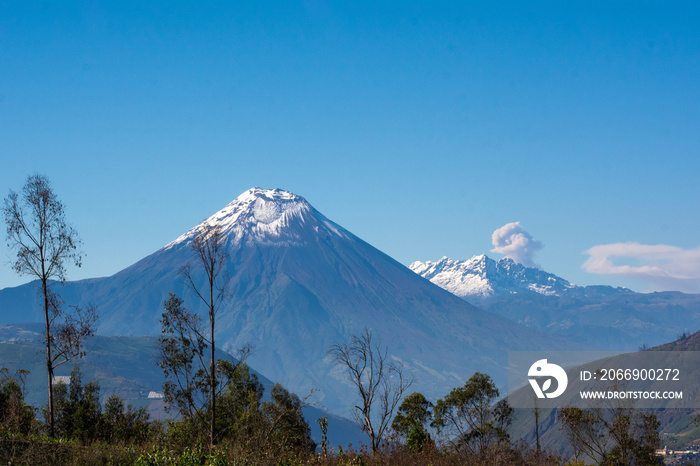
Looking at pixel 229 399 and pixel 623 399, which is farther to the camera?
pixel 229 399

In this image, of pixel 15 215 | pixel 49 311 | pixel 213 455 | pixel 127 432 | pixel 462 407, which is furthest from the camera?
pixel 462 407

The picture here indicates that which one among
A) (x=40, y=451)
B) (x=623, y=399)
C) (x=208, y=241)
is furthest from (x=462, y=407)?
(x=40, y=451)

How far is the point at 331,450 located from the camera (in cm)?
2450

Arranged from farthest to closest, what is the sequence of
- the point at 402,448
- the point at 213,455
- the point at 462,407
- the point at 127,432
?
the point at 462,407, the point at 127,432, the point at 402,448, the point at 213,455

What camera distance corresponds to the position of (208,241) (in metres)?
31.5

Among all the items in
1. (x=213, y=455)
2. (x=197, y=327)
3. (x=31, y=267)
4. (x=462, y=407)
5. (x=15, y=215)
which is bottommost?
(x=462, y=407)

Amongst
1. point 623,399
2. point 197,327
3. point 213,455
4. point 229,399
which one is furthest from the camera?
point 229,399

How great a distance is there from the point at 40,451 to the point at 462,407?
4684 centimetres

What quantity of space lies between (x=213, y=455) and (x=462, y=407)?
1734 inches

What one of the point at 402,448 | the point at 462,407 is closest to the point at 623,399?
the point at 462,407

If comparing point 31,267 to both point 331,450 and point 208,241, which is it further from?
point 331,450

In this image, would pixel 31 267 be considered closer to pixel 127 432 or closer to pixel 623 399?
pixel 127 432

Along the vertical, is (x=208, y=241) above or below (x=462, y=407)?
above

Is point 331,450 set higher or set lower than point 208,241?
lower
